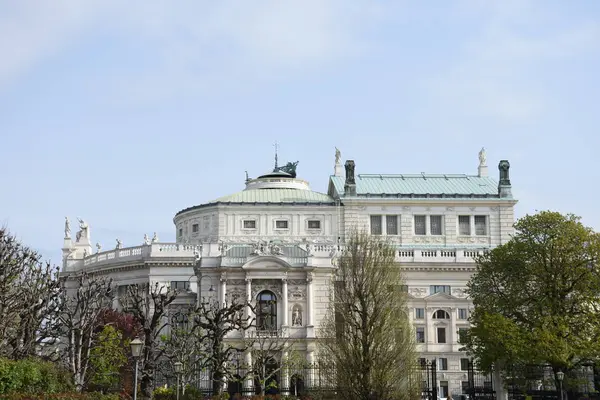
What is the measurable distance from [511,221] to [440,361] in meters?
19.4

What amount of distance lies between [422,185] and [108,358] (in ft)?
152

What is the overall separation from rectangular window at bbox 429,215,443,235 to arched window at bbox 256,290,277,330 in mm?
26219

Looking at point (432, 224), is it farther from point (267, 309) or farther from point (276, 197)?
point (267, 309)

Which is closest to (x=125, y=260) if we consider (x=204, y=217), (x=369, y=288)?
(x=204, y=217)

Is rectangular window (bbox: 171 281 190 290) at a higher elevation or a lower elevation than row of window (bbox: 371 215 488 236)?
lower

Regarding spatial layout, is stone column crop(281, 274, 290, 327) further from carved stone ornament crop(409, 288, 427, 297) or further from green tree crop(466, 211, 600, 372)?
green tree crop(466, 211, 600, 372)

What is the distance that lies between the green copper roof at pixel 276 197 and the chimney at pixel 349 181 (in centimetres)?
214

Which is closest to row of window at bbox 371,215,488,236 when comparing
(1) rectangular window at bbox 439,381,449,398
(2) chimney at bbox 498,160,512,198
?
(2) chimney at bbox 498,160,512,198

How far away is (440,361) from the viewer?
316 ft

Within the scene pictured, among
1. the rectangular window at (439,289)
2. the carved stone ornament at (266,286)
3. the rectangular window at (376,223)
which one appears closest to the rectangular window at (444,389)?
the rectangular window at (439,289)

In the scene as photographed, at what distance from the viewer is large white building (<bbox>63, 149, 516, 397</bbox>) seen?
319 ft

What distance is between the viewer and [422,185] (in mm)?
110375

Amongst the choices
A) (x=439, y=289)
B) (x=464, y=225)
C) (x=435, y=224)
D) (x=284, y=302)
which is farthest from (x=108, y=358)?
(x=464, y=225)

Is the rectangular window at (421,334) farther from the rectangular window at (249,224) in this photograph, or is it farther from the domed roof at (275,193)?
the rectangular window at (249,224)
